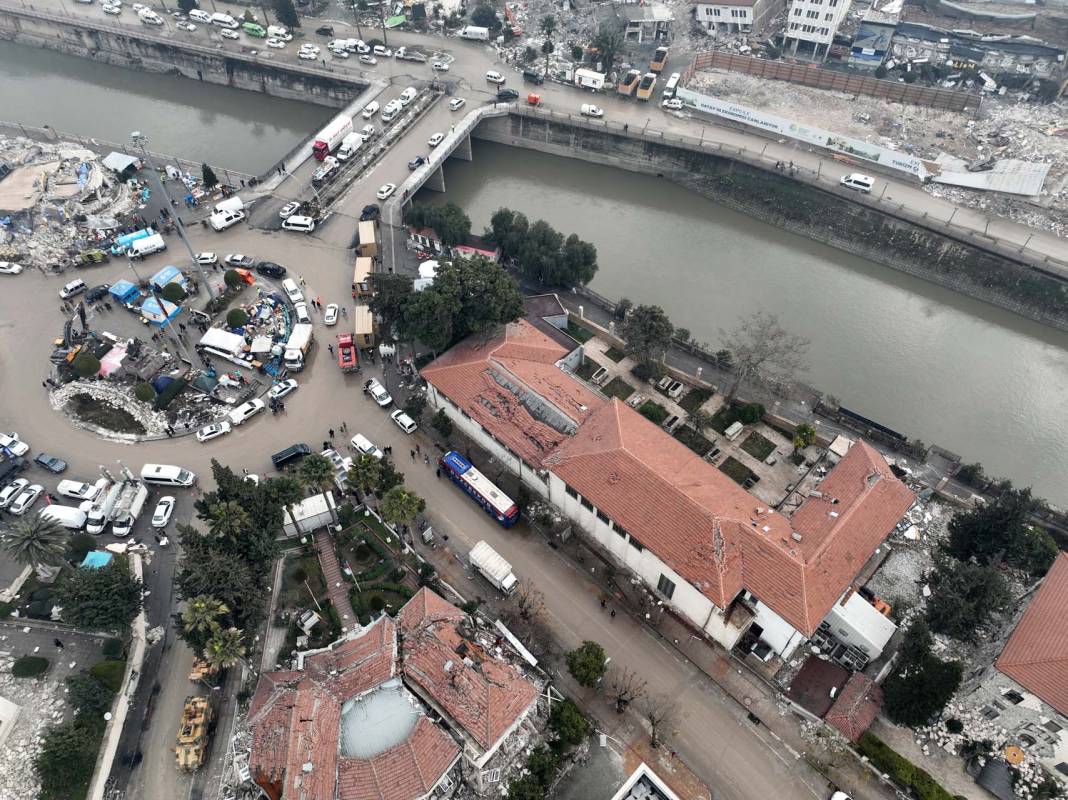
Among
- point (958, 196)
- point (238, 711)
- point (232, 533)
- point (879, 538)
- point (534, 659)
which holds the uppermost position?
point (958, 196)

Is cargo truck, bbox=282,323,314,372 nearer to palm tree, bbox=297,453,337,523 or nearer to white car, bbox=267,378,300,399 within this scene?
white car, bbox=267,378,300,399

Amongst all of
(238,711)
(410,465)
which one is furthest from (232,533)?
(410,465)

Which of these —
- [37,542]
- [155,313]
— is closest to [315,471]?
[37,542]

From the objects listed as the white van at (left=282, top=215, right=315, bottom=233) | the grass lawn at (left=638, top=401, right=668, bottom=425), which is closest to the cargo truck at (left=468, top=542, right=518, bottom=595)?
the grass lawn at (left=638, top=401, right=668, bottom=425)

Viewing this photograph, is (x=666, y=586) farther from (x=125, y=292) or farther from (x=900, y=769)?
(x=125, y=292)

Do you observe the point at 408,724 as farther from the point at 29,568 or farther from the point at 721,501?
the point at 29,568
